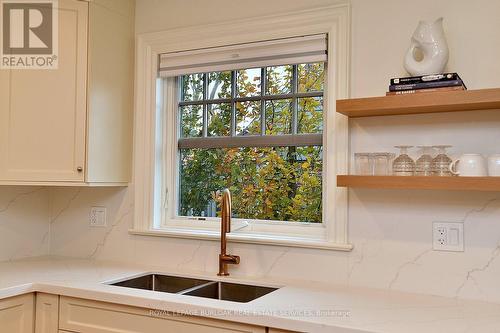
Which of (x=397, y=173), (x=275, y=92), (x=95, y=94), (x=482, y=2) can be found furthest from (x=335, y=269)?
(x=95, y=94)

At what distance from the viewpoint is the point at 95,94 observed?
2254mm

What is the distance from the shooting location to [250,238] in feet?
7.03

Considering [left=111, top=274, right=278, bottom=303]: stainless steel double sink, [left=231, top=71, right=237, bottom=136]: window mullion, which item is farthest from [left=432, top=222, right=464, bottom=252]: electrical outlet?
[left=231, top=71, right=237, bottom=136]: window mullion

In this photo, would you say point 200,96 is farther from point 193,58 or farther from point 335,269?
point 335,269

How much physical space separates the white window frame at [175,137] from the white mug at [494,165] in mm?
556

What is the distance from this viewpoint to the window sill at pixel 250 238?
77.9 inches

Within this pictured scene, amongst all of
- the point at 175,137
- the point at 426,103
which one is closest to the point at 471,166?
the point at 426,103

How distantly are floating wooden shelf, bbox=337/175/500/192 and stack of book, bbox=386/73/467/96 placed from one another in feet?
1.04

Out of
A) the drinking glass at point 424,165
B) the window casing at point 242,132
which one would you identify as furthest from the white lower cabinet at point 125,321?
the drinking glass at point 424,165

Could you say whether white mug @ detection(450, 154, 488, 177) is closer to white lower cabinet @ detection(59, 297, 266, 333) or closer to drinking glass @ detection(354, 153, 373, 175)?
drinking glass @ detection(354, 153, 373, 175)

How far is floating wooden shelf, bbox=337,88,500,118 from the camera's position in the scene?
5.19 ft

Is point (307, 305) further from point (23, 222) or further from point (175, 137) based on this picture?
point (23, 222)

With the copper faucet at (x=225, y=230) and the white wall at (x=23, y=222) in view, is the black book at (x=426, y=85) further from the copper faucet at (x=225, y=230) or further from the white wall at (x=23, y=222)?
the white wall at (x=23, y=222)

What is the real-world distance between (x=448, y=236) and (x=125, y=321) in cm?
128
